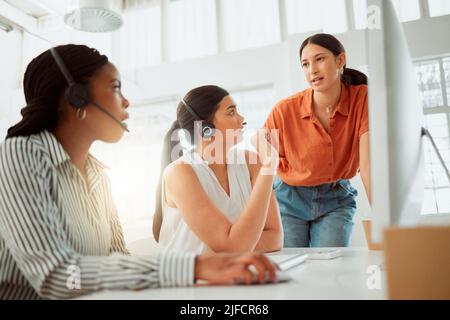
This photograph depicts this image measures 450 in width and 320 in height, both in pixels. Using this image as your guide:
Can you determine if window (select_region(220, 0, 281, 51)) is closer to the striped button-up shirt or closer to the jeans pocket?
the jeans pocket

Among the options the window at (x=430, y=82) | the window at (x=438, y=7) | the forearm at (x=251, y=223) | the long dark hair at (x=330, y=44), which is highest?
the window at (x=438, y=7)

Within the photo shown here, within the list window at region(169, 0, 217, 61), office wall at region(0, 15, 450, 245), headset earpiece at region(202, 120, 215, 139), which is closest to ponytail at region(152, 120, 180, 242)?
headset earpiece at region(202, 120, 215, 139)

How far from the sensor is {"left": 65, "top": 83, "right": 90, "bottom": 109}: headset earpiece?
86 cm

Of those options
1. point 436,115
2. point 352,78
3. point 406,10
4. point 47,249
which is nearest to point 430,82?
point 436,115

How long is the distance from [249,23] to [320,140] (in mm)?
2522

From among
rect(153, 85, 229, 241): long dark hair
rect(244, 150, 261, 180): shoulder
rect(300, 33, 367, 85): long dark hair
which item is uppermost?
rect(300, 33, 367, 85): long dark hair

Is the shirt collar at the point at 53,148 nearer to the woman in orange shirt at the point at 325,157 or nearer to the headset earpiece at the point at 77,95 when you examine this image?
the headset earpiece at the point at 77,95

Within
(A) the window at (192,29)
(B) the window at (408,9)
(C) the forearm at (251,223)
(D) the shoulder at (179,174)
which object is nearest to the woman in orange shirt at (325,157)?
(C) the forearm at (251,223)

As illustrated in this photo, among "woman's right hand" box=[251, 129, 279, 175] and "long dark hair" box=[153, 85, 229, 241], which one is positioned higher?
"long dark hair" box=[153, 85, 229, 241]

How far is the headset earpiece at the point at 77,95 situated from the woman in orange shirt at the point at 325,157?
1.08 meters

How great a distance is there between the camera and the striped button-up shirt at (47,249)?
0.63 meters

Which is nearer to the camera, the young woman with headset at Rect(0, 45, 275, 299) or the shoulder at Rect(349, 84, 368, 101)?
the young woman with headset at Rect(0, 45, 275, 299)

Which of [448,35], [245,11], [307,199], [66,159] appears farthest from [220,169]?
[245,11]

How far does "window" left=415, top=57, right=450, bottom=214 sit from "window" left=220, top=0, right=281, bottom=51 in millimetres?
1378
